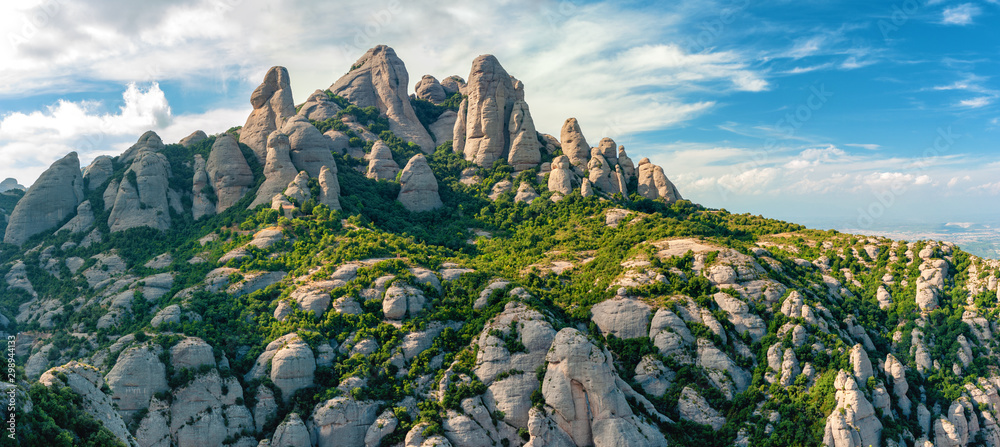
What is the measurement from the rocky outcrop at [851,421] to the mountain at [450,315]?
17cm

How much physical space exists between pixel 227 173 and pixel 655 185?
6455cm

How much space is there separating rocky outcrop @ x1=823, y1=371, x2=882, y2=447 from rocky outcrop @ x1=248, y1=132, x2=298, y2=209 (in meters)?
68.2

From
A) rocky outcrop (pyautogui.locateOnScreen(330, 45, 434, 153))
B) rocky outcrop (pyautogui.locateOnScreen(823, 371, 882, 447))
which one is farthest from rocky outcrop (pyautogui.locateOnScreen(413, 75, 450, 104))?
rocky outcrop (pyautogui.locateOnScreen(823, 371, 882, 447))

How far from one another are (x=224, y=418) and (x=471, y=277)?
26505 mm

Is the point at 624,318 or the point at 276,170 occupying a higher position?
the point at 276,170

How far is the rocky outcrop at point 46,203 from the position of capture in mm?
79688

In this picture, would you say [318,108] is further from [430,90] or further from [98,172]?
[98,172]

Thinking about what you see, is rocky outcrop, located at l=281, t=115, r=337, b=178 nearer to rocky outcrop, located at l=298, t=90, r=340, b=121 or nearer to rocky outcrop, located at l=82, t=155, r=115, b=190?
rocky outcrop, located at l=298, t=90, r=340, b=121

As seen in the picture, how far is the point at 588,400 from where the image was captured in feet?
161

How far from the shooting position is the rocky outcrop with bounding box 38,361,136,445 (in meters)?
32.1

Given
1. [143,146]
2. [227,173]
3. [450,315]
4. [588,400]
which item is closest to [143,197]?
[227,173]

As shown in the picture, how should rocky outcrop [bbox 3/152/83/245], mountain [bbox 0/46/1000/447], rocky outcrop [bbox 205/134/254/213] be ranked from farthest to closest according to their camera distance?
1. rocky outcrop [bbox 205/134/254/213]
2. rocky outcrop [bbox 3/152/83/245]
3. mountain [bbox 0/46/1000/447]

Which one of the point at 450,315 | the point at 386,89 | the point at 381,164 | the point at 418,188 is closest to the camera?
the point at 450,315

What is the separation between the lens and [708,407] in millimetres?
52719
